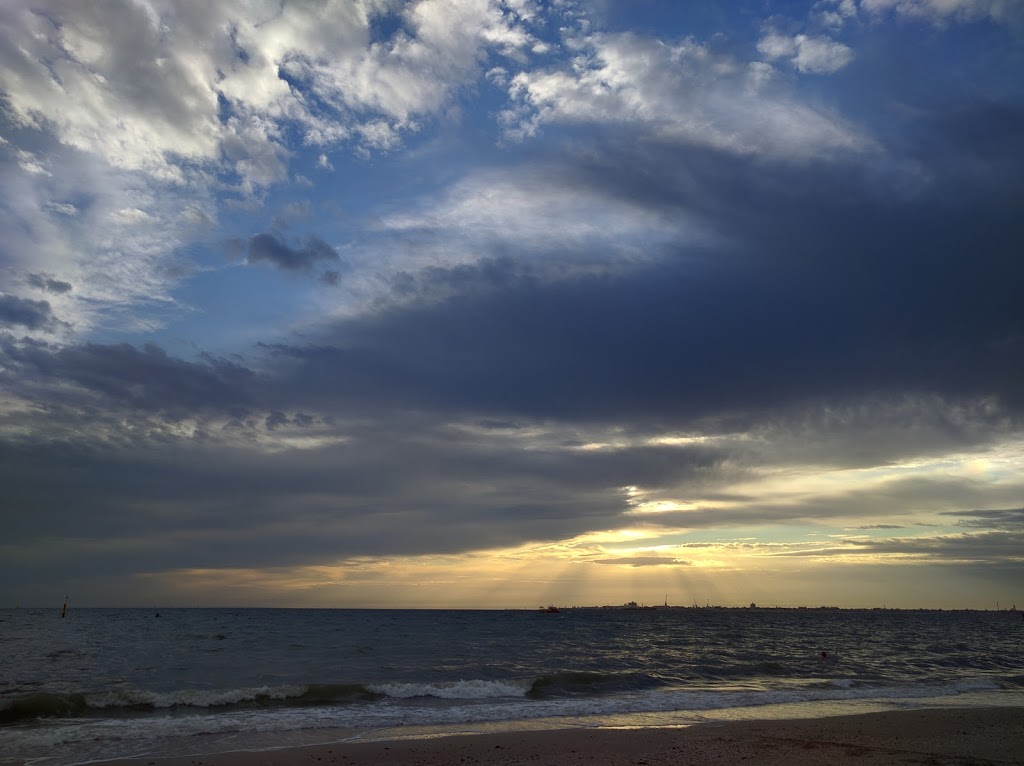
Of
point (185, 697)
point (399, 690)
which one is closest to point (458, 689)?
point (399, 690)

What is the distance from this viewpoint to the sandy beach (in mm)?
15820

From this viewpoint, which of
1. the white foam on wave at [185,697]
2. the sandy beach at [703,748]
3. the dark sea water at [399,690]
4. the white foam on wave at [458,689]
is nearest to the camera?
the sandy beach at [703,748]

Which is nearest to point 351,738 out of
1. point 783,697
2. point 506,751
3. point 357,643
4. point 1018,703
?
point 506,751

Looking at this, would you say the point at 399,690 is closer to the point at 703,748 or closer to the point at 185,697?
the point at 185,697

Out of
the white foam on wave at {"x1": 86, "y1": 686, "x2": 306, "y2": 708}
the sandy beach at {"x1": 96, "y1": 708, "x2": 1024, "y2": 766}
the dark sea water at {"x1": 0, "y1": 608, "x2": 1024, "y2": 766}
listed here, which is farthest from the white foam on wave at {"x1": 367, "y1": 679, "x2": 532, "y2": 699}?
the sandy beach at {"x1": 96, "y1": 708, "x2": 1024, "y2": 766}

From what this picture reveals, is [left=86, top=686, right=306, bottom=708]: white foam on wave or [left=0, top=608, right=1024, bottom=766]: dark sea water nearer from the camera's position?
[left=0, top=608, right=1024, bottom=766]: dark sea water

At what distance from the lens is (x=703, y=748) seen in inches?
671

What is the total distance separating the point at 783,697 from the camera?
28531 millimetres

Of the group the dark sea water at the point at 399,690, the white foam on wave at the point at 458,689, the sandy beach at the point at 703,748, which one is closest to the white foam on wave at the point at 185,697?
the dark sea water at the point at 399,690

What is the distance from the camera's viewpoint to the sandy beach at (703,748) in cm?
1582

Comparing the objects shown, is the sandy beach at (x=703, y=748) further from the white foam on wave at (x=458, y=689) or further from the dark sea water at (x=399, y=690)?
the white foam on wave at (x=458, y=689)

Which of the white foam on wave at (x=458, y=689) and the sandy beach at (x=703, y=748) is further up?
the sandy beach at (x=703, y=748)

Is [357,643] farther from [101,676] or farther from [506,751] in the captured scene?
[506,751]

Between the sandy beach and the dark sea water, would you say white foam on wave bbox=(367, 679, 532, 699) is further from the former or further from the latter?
the sandy beach
